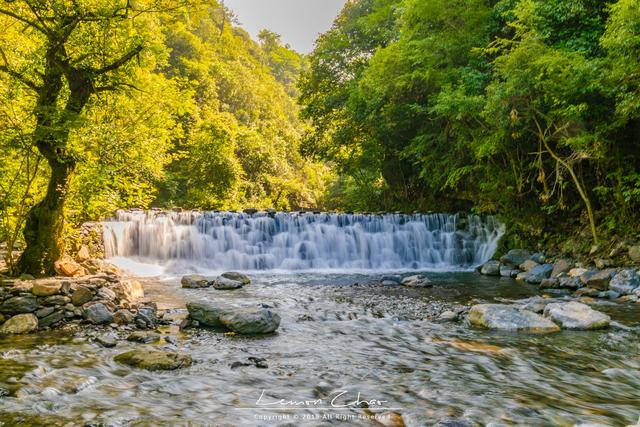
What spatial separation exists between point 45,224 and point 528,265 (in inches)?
471

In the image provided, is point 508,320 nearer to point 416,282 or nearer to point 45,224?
point 416,282

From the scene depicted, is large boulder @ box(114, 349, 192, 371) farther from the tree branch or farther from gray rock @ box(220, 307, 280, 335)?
the tree branch

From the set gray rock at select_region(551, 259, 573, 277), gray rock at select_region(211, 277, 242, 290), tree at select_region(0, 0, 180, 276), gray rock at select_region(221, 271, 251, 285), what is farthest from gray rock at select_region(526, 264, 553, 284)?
tree at select_region(0, 0, 180, 276)

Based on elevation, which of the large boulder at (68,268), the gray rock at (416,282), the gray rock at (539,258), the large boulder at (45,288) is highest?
the large boulder at (68,268)

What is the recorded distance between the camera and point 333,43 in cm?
2333

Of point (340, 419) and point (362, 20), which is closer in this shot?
point (340, 419)

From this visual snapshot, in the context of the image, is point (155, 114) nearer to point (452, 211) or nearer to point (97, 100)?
point (97, 100)

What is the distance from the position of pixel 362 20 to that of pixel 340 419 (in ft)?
71.7

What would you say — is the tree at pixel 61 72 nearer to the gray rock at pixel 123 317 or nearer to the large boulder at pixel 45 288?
the large boulder at pixel 45 288

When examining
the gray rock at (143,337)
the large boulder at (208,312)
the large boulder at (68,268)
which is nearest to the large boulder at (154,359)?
the gray rock at (143,337)

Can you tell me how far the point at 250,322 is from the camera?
21.0 feet

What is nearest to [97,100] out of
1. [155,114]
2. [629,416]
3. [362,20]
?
[155,114]

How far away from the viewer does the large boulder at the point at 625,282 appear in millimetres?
9039

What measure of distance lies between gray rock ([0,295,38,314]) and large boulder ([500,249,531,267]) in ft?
40.2
